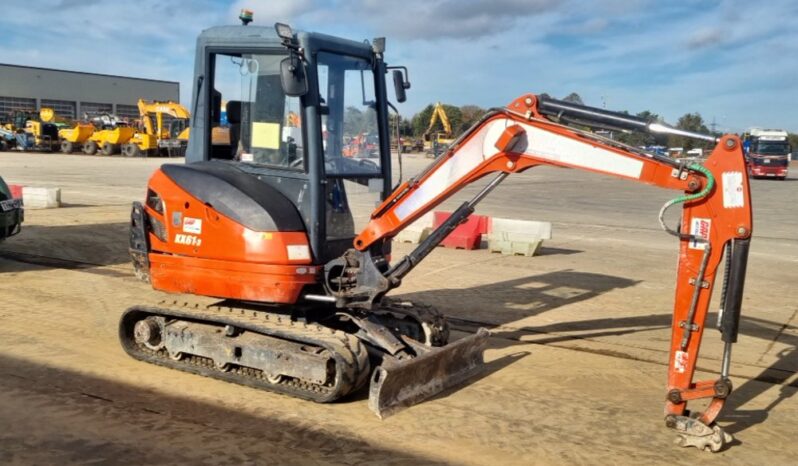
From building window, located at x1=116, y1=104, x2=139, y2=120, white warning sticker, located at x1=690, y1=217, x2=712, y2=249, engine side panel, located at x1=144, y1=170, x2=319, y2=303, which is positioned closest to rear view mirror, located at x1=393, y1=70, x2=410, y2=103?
engine side panel, located at x1=144, y1=170, x2=319, y2=303

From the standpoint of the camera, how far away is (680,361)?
514cm

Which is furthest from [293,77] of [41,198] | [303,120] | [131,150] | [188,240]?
[131,150]

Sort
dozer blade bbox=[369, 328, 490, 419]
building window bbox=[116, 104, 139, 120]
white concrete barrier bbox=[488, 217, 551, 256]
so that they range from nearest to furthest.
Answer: dozer blade bbox=[369, 328, 490, 419], white concrete barrier bbox=[488, 217, 551, 256], building window bbox=[116, 104, 139, 120]

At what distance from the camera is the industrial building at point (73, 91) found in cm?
6531

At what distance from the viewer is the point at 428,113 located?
80062 mm

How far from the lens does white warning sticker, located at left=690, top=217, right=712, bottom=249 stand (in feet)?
16.4

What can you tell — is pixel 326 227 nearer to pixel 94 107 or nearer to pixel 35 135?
pixel 35 135

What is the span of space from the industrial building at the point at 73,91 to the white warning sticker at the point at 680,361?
69.9m

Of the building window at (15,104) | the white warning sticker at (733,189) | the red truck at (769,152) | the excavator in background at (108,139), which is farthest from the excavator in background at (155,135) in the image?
the white warning sticker at (733,189)

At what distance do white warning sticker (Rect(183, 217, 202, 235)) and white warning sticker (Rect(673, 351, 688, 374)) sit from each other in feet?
12.3

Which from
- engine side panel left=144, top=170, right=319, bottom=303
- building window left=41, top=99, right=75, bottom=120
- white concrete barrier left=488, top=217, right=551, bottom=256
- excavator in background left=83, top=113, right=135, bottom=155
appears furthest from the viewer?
building window left=41, top=99, right=75, bottom=120

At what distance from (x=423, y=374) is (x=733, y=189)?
2568mm

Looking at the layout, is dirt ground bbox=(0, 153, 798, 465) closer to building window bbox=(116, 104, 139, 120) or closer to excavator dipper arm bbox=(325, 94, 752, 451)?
excavator dipper arm bbox=(325, 94, 752, 451)

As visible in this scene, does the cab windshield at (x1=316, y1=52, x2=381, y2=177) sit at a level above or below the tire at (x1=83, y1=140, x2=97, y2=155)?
below
